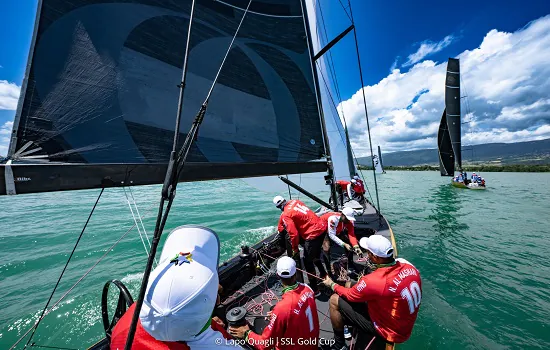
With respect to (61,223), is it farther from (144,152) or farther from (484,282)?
(484,282)

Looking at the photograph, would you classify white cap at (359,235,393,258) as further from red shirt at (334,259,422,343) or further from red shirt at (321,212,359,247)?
red shirt at (321,212,359,247)

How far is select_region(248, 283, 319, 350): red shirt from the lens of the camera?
6.61 ft

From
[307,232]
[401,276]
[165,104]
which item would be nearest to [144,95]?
[165,104]

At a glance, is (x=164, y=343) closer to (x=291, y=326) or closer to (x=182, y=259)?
(x=182, y=259)

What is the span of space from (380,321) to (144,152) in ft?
10.3

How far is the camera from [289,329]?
201 cm

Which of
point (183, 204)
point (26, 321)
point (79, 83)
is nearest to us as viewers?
point (79, 83)

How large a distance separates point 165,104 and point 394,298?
3.26 m

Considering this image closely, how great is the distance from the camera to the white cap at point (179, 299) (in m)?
1.03

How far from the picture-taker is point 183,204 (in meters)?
14.4

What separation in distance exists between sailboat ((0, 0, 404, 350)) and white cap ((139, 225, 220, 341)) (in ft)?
0.34

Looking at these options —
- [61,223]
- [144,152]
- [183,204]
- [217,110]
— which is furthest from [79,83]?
[183,204]

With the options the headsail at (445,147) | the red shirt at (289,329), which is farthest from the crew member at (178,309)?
the headsail at (445,147)

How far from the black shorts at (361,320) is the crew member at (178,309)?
1.94m
